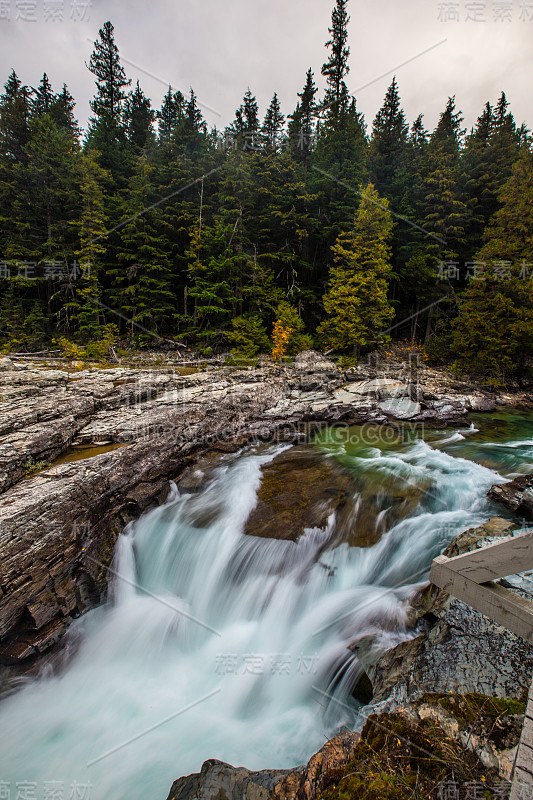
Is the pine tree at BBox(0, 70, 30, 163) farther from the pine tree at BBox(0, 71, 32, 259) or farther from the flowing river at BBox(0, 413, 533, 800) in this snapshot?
the flowing river at BBox(0, 413, 533, 800)

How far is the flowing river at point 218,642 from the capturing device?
161 inches

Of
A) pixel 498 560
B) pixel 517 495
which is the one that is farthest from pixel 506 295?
pixel 498 560

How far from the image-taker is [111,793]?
149 inches

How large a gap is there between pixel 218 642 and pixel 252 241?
22.6m

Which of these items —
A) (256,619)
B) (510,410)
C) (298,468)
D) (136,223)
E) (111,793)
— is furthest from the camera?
(136,223)

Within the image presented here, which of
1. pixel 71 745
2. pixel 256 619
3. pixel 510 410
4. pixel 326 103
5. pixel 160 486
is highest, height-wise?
pixel 326 103

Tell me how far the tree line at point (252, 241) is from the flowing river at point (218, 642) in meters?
12.1

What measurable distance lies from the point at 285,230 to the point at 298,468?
18293mm

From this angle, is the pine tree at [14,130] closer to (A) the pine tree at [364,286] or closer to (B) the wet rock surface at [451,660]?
(A) the pine tree at [364,286]

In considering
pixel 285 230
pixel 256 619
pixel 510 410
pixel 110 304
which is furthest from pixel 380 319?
pixel 110 304

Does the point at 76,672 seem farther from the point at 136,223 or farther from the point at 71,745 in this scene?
the point at 136,223

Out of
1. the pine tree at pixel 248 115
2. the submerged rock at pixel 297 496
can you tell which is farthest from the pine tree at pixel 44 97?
the submerged rock at pixel 297 496

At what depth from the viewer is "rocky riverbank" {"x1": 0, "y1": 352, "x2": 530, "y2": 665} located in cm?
511

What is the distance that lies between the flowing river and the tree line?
12.1 meters
